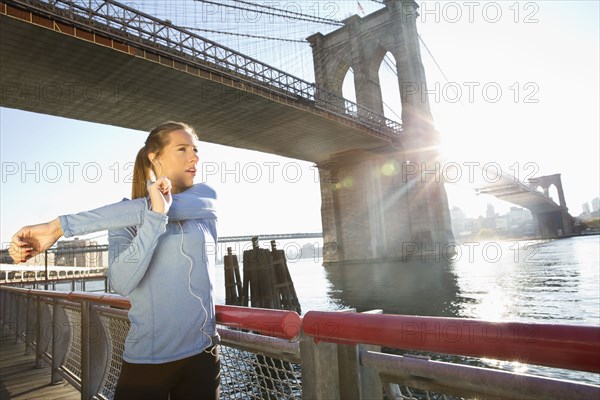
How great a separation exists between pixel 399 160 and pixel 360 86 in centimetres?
786

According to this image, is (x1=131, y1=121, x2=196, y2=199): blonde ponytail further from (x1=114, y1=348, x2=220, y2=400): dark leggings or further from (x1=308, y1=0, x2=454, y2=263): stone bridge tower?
(x1=308, y1=0, x2=454, y2=263): stone bridge tower

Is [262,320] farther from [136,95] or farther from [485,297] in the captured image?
[136,95]

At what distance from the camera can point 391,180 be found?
33.0 metres

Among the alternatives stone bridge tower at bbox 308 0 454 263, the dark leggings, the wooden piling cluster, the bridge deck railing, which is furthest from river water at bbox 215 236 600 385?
stone bridge tower at bbox 308 0 454 263

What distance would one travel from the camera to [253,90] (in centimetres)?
1919

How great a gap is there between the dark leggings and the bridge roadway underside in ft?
49.8

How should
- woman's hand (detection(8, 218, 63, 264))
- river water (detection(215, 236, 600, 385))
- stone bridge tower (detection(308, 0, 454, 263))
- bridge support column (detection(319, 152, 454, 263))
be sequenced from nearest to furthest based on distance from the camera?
woman's hand (detection(8, 218, 63, 264)) < river water (detection(215, 236, 600, 385)) < bridge support column (detection(319, 152, 454, 263)) < stone bridge tower (detection(308, 0, 454, 263))

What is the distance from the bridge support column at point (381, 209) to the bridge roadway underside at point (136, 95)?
5380 mm

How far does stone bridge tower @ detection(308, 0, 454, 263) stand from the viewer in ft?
99.7

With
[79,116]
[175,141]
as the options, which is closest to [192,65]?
[79,116]

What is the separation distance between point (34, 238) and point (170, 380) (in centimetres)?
54

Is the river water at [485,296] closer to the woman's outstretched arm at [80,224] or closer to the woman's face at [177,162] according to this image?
the woman's face at [177,162]

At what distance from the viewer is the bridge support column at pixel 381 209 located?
3011 cm

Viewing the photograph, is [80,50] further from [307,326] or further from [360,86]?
[360,86]
